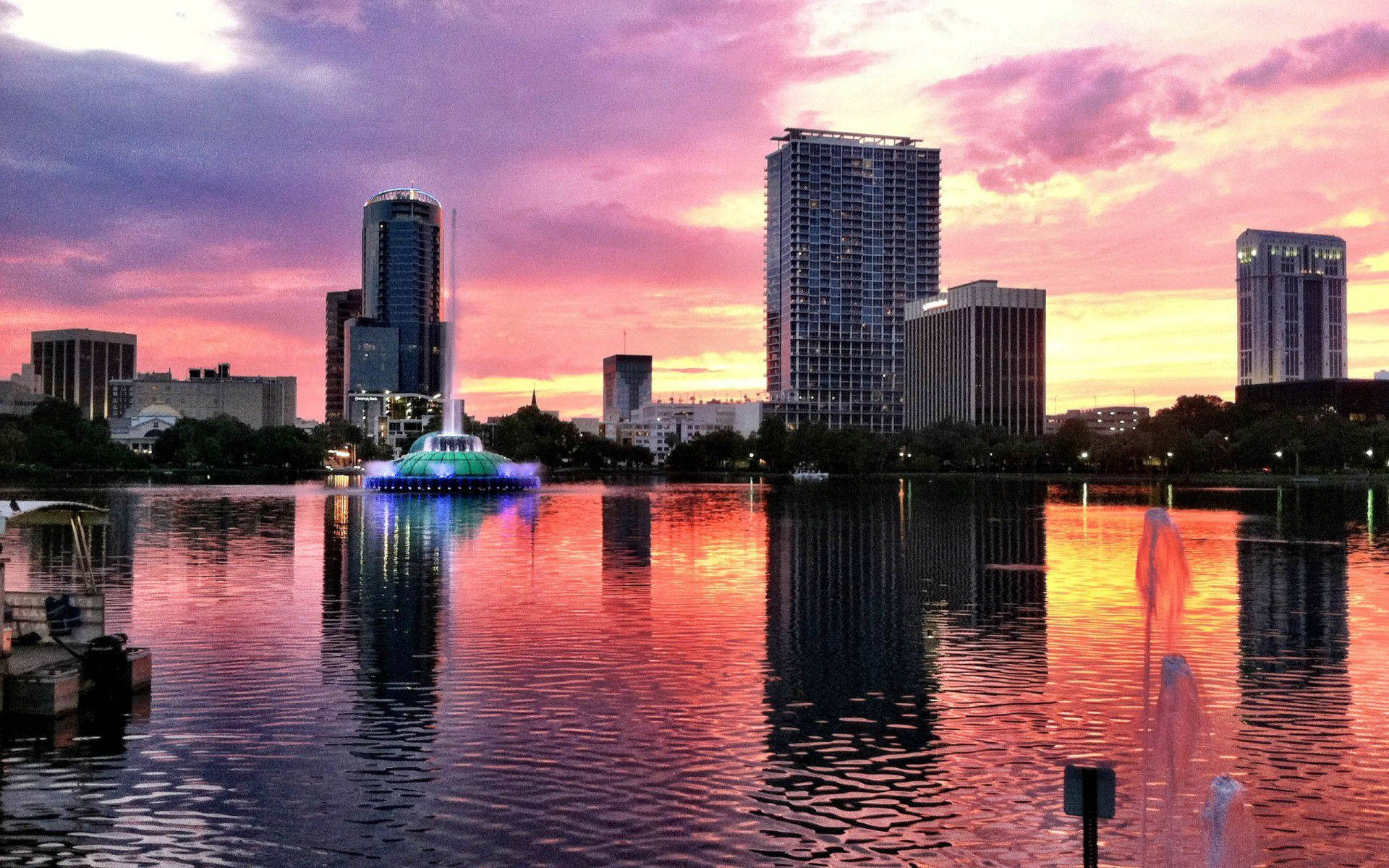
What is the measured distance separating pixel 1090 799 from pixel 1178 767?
25.2 ft

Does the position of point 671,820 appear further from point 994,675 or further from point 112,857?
point 994,675

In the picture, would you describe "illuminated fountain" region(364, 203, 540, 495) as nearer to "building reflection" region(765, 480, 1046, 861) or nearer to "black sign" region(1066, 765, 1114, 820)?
"building reflection" region(765, 480, 1046, 861)

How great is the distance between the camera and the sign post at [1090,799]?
9211 millimetres

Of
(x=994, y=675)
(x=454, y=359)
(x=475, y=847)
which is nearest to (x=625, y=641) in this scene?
(x=994, y=675)

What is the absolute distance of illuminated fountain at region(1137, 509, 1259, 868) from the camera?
11820 millimetres

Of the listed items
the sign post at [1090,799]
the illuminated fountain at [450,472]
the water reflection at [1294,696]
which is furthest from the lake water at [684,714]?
the illuminated fountain at [450,472]

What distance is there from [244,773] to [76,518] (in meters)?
12.1

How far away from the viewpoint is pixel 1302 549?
156 ft

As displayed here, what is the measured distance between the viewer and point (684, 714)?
60.5ft

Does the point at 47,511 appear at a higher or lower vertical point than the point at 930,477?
higher

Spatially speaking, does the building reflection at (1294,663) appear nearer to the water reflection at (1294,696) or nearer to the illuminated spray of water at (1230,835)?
the water reflection at (1294,696)

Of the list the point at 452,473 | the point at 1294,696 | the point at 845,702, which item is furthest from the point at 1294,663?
the point at 452,473

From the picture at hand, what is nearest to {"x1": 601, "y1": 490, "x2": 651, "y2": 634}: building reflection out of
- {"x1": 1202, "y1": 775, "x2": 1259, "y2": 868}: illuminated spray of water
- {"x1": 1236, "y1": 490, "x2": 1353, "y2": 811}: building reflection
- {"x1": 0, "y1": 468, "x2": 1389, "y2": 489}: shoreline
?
{"x1": 1236, "y1": 490, "x2": 1353, "y2": 811}: building reflection

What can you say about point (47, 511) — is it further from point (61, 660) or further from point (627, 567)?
point (627, 567)
